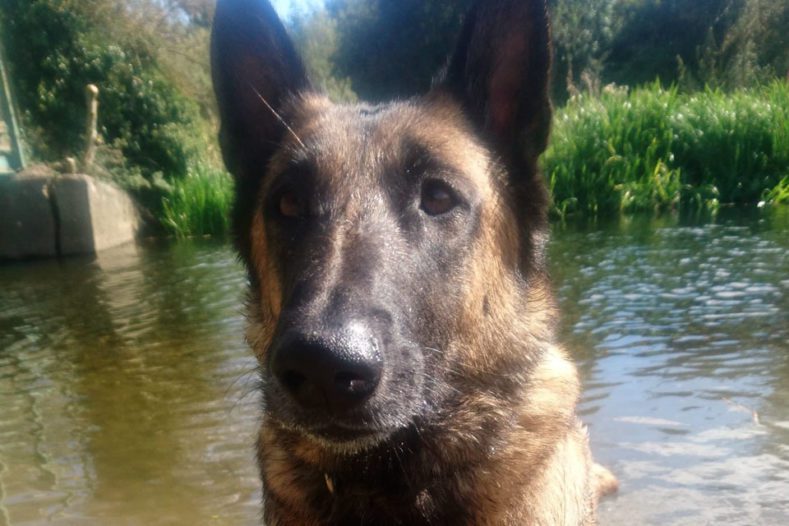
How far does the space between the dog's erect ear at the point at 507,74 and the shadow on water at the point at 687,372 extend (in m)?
1.69

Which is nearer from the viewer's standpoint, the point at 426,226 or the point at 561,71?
the point at 426,226

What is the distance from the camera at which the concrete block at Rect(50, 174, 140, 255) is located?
547 inches

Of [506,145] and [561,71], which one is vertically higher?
[561,71]

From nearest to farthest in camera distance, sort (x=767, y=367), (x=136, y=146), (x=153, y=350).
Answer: (x=767, y=367) → (x=153, y=350) → (x=136, y=146)

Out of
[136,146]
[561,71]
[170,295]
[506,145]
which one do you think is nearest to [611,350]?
[506,145]

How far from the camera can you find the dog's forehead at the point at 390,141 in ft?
9.05

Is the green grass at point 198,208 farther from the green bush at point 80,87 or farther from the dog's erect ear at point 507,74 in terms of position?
the dog's erect ear at point 507,74

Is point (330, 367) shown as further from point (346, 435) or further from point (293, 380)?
point (346, 435)

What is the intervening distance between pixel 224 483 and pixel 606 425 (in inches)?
80.8

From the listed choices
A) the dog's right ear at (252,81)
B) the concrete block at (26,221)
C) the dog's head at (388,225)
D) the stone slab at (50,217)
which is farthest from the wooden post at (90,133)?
the dog's head at (388,225)

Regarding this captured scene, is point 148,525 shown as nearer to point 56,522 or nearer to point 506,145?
point 56,522

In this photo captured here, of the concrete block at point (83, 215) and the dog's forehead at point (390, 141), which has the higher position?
the dog's forehead at point (390, 141)

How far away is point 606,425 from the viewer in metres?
4.22

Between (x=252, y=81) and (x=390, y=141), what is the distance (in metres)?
0.82
